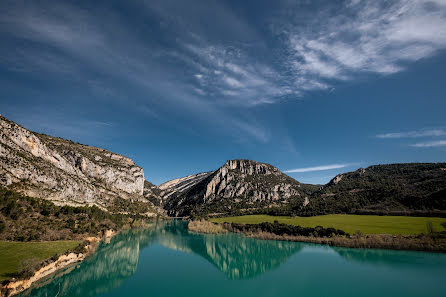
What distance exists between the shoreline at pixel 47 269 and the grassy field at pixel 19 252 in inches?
47.3

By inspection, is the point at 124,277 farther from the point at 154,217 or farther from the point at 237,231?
the point at 154,217

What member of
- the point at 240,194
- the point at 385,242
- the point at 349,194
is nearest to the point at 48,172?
the point at 385,242

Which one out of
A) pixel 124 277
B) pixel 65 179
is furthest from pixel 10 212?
pixel 65 179

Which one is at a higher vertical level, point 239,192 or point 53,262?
point 239,192

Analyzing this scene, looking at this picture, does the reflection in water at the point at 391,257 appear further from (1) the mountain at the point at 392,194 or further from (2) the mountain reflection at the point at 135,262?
(1) the mountain at the point at 392,194

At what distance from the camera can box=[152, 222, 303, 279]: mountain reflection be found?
44062 millimetres

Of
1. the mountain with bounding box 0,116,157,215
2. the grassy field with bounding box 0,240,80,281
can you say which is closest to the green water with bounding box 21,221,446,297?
the grassy field with bounding box 0,240,80,281

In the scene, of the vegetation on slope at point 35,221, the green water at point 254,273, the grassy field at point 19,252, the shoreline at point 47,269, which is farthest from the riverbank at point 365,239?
the grassy field at point 19,252

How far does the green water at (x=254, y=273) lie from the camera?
29.8 metres

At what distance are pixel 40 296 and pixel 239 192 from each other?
518ft

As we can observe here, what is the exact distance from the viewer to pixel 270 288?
32.3 m

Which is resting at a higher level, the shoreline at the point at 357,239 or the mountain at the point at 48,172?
the mountain at the point at 48,172

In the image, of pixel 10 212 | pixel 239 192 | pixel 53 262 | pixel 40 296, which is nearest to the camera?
pixel 40 296

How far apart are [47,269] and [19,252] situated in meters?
4.93
